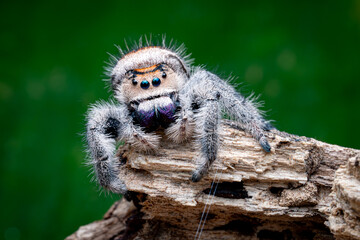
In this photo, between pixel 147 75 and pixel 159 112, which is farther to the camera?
pixel 147 75

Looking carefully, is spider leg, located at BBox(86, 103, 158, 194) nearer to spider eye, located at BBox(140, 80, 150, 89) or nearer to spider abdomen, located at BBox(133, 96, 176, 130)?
spider abdomen, located at BBox(133, 96, 176, 130)

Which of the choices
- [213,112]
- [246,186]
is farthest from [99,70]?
[246,186]

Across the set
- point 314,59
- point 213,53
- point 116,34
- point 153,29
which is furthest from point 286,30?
point 116,34

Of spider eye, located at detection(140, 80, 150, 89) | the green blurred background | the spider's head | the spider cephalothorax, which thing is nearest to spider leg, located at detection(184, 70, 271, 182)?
the spider cephalothorax

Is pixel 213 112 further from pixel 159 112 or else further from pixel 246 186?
pixel 246 186

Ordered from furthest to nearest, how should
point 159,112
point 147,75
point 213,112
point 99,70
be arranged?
point 99,70, point 147,75, point 159,112, point 213,112

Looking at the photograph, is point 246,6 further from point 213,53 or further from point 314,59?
point 314,59

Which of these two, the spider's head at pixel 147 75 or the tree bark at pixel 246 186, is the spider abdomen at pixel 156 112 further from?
the tree bark at pixel 246 186

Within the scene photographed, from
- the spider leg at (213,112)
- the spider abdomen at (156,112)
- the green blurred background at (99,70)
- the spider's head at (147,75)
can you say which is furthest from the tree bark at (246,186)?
the green blurred background at (99,70)
